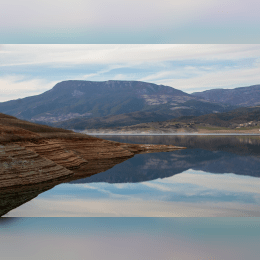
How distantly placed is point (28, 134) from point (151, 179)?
20.7 metres

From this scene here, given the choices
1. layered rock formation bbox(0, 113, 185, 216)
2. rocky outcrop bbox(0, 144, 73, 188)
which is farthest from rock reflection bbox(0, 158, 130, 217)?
rocky outcrop bbox(0, 144, 73, 188)

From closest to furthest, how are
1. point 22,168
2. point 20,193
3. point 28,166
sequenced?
1. point 20,193
2. point 22,168
3. point 28,166

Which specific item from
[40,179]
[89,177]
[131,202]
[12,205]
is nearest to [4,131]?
[40,179]

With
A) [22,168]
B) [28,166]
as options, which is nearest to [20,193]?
[22,168]

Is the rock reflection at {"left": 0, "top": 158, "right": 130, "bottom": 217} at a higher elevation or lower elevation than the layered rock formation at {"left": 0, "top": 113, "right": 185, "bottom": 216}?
lower

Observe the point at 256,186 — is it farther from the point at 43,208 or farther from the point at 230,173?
the point at 43,208

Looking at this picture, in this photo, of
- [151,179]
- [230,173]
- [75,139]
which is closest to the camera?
[151,179]

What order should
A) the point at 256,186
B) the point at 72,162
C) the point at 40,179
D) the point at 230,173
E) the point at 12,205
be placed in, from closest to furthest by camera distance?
the point at 12,205
the point at 256,186
the point at 40,179
the point at 230,173
the point at 72,162

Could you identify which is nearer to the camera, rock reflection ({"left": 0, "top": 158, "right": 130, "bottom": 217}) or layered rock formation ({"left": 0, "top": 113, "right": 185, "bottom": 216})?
rock reflection ({"left": 0, "top": 158, "right": 130, "bottom": 217})

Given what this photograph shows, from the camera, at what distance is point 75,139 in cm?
7056

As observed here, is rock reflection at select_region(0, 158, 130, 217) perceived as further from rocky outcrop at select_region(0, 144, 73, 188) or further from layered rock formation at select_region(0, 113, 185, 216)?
rocky outcrop at select_region(0, 144, 73, 188)


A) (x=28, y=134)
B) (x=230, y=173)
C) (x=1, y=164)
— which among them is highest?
(x=28, y=134)

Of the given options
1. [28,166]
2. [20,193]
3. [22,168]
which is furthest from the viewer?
[28,166]

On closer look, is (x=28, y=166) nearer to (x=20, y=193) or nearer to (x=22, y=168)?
(x=22, y=168)
